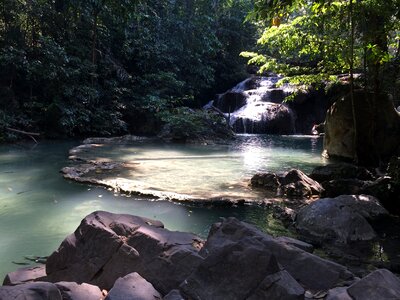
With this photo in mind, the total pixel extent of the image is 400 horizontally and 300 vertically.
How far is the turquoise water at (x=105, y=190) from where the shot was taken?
5.23 metres

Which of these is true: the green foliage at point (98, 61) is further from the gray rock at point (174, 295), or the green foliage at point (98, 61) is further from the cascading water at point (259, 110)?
the gray rock at point (174, 295)

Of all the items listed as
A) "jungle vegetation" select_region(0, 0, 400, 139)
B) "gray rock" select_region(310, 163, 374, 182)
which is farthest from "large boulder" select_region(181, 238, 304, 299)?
"jungle vegetation" select_region(0, 0, 400, 139)

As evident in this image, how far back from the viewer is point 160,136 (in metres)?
17.4

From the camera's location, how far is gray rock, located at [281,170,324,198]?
713 cm

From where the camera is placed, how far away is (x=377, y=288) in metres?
2.49

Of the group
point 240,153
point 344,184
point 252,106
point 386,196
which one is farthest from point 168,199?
point 252,106

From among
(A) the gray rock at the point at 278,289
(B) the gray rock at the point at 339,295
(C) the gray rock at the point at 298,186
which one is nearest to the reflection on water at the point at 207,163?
(C) the gray rock at the point at 298,186

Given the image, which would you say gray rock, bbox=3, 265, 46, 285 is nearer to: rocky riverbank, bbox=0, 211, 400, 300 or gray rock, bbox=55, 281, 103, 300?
rocky riverbank, bbox=0, 211, 400, 300

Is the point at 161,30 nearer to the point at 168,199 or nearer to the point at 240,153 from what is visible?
the point at 240,153

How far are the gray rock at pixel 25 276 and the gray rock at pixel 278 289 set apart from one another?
6.38 feet

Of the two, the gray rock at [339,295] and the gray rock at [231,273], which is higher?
the gray rock at [231,273]

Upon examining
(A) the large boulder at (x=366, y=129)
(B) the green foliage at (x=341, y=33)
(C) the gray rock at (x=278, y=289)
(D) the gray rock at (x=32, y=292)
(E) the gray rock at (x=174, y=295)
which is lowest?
(E) the gray rock at (x=174, y=295)

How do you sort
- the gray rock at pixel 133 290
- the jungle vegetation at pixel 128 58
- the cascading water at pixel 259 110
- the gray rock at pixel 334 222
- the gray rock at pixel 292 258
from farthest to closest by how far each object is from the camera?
the cascading water at pixel 259 110 < the jungle vegetation at pixel 128 58 < the gray rock at pixel 334 222 < the gray rock at pixel 292 258 < the gray rock at pixel 133 290

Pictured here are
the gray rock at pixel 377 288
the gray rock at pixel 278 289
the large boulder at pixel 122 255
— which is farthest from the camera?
the large boulder at pixel 122 255
